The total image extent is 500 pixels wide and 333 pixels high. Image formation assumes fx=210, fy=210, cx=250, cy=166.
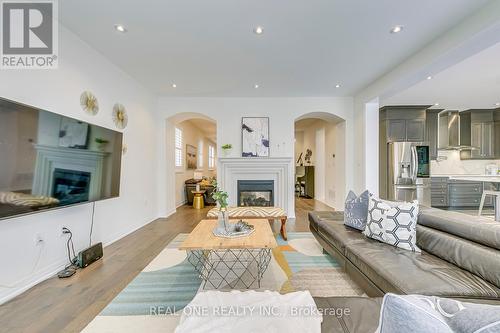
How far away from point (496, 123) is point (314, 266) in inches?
270

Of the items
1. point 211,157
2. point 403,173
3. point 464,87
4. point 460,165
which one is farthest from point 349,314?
point 211,157

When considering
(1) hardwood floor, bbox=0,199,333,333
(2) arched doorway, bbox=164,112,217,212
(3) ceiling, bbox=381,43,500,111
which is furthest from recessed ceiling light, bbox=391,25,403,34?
(1) hardwood floor, bbox=0,199,333,333

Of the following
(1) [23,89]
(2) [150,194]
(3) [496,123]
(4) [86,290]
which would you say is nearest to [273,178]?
(2) [150,194]

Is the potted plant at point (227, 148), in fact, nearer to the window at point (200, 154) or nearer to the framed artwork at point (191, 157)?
the framed artwork at point (191, 157)

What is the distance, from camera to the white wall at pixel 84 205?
1971 millimetres

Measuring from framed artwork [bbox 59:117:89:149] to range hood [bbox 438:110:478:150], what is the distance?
25.4 feet

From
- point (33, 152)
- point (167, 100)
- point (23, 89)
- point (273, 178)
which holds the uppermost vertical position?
point (167, 100)

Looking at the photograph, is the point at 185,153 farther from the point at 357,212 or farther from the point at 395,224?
the point at 395,224

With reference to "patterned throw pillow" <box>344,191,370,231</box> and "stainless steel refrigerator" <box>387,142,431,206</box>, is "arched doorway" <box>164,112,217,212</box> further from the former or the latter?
"stainless steel refrigerator" <box>387,142,431,206</box>

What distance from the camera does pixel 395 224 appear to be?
1.98 metres

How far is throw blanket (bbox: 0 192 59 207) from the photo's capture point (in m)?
1.69

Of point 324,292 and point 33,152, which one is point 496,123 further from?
point 33,152

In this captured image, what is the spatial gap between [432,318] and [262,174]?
441 cm

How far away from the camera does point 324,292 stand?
1.97 meters
